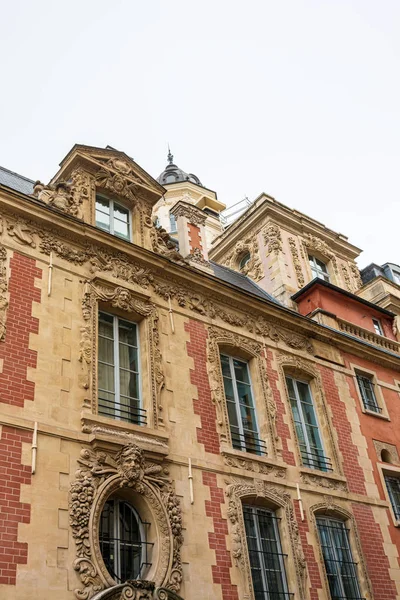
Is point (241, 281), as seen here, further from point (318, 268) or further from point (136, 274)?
point (136, 274)

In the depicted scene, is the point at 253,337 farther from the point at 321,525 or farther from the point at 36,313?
the point at 36,313

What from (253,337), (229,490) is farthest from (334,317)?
(229,490)

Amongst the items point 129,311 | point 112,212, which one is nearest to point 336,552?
point 129,311

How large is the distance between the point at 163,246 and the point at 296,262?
22.6ft

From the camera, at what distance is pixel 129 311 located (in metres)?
12.4

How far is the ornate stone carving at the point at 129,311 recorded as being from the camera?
1135cm

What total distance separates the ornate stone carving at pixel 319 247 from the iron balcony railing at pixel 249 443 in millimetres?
9610

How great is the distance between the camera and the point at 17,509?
29.0 feet

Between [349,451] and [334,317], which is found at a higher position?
[334,317]

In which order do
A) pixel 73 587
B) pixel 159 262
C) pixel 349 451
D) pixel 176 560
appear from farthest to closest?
1. pixel 349 451
2. pixel 159 262
3. pixel 176 560
4. pixel 73 587

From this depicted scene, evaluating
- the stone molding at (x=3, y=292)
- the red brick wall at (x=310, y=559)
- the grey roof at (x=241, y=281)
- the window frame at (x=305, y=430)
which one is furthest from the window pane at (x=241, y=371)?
the stone molding at (x=3, y=292)

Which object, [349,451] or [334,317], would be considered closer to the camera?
[349,451]

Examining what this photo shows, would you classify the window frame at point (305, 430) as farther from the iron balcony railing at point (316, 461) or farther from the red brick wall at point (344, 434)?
the red brick wall at point (344, 434)

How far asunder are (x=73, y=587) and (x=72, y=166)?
28.5ft
